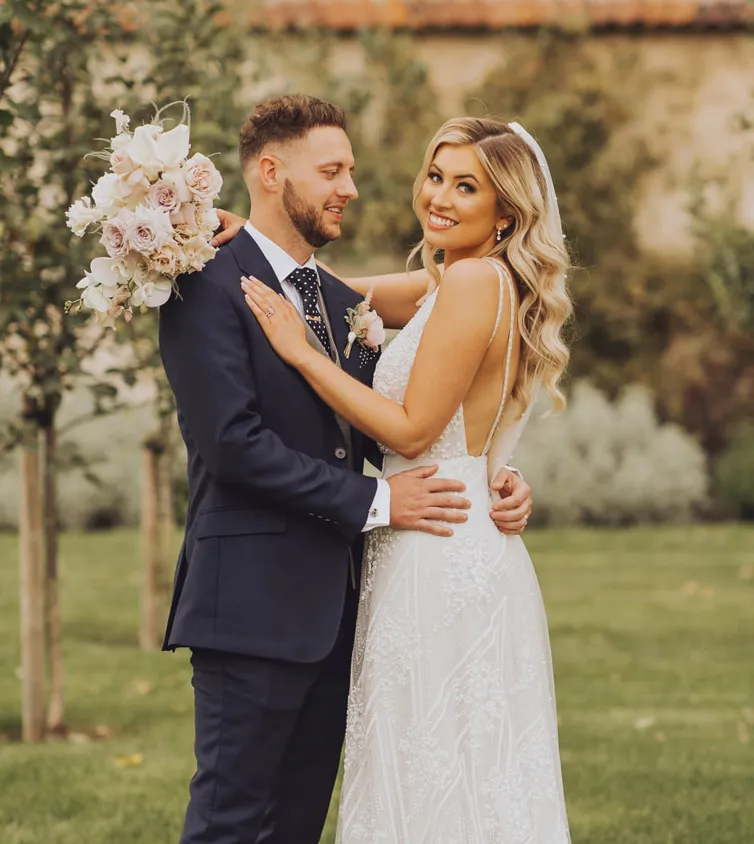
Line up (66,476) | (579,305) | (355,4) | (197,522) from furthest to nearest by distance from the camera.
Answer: (355,4) < (579,305) < (66,476) < (197,522)

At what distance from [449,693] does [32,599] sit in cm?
321

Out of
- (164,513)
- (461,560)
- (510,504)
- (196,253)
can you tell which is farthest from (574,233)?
(196,253)

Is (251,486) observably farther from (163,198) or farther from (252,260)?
(163,198)

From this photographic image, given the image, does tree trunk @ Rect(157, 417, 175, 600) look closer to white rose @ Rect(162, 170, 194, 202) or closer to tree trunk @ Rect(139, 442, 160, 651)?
tree trunk @ Rect(139, 442, 160, 651)

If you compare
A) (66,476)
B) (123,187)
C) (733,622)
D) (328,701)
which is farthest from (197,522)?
(66,476)

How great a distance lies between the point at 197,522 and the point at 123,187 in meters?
0.87

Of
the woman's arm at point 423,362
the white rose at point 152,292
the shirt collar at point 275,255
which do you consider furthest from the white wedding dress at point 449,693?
the white rose at point 152,292

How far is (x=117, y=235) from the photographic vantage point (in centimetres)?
350

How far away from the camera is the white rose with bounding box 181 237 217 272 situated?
356 cm

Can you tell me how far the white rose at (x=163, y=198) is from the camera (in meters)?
3.50

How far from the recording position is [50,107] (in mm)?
7402

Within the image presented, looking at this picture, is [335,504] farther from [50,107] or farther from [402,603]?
[50,107]

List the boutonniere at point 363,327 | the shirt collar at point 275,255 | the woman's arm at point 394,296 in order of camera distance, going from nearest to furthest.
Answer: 1. the shirt collar at point 275,255
2. the boutonniere at point 363,327
3. the woman's arm at point 394,296

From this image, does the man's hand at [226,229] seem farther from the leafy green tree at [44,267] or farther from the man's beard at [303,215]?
the leafy green tree at [44,267]
